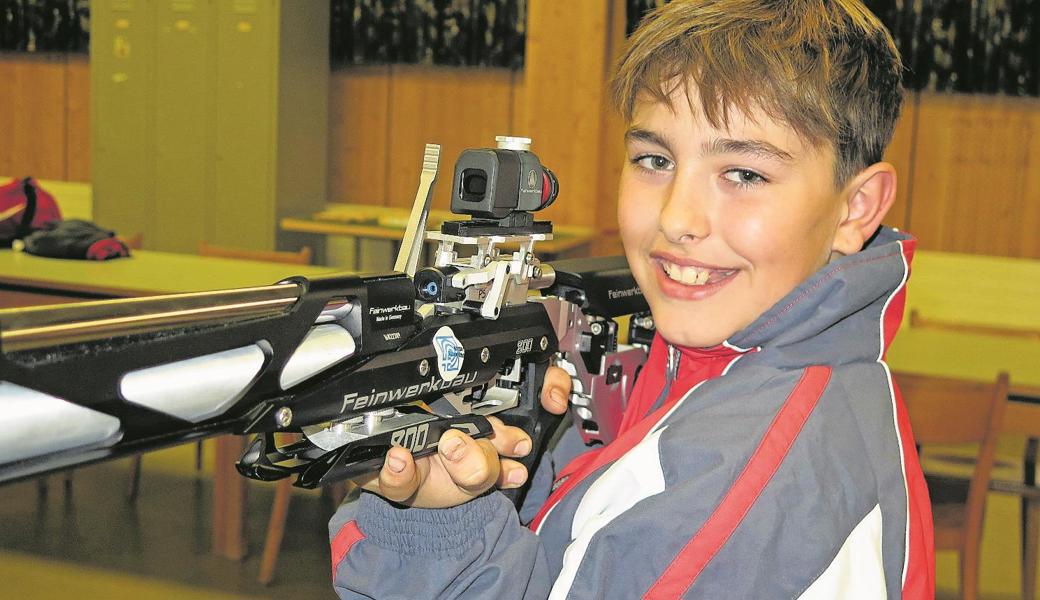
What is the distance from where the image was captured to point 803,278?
1084 millimetres

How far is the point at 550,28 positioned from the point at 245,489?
3709 mm

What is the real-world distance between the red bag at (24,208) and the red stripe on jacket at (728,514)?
4.12m

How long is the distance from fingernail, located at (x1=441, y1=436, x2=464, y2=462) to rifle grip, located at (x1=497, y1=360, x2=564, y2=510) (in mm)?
170

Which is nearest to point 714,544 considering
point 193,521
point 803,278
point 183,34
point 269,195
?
point 803,278

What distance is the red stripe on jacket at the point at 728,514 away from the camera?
0.92 meters

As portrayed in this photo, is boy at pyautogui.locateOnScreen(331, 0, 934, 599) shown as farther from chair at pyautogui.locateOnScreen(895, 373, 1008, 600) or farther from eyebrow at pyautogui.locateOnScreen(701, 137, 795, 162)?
chair at pyautogui.locateOnScreen(895, 373, 1008, 600)

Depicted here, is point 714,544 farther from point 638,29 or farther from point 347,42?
point 347,42

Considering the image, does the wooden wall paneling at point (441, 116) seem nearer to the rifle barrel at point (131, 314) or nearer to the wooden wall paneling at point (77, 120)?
the wooden wall paneling at point (77, 120)

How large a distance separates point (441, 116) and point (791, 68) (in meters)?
6.17

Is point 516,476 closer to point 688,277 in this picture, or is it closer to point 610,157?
point 688,277

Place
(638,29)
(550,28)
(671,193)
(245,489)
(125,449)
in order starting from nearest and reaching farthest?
1. (125,449)
2. (671,193)
3. (638,29)
4. (245,489)
5. (550,28)

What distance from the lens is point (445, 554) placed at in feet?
3.47

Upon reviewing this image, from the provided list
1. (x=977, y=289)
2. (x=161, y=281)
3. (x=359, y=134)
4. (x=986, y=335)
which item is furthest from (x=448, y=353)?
(x=359, y=134)

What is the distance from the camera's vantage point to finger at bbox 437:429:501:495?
105 centimetres
